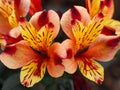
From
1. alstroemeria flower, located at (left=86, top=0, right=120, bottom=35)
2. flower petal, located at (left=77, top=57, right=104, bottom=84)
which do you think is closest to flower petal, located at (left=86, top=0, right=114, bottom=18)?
alstroemeria flower, located at (left=86, top=0, right=120, bottom=35)

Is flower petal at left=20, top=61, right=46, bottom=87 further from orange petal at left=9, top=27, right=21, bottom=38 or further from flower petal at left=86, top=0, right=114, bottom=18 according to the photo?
flower petal at left=86, top=0, right=114, bottom=18

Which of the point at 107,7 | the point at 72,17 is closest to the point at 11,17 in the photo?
the point at 72,17

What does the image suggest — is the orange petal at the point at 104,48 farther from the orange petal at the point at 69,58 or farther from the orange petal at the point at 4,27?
the orange petal at the point at 4,27

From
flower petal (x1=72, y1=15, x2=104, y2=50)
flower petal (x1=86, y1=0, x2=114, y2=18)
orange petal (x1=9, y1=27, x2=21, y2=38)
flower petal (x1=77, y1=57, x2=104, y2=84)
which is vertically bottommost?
flower petal (x1=77, y1=57, x2=104, y2=84)

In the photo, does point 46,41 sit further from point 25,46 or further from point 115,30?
point 115,30

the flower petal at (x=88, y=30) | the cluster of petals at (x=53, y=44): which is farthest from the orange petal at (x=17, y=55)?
the flower petal at (x=88, y=30)

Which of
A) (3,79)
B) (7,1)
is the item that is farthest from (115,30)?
(3,79)
